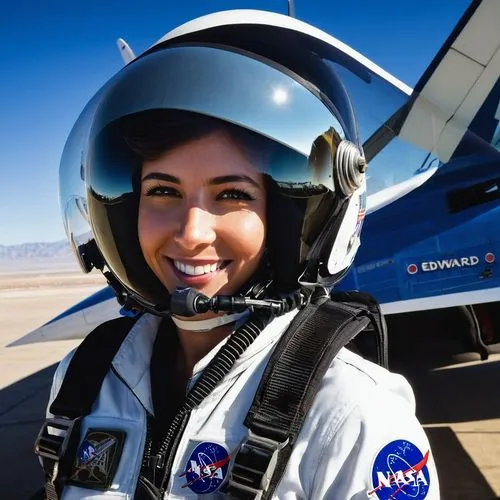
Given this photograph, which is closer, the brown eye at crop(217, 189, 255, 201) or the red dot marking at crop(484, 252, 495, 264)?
the brown eye at crop(217, 189, 255, 201)

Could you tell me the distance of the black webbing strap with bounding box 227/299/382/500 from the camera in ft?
2.86

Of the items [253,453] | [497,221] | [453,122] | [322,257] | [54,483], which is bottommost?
[54,483]

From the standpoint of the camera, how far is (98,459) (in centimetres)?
105

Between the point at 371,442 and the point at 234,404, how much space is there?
28 centimetres

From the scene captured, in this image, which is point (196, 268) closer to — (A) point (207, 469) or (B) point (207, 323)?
(B) point (207, 323)

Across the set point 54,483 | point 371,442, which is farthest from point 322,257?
point 54,483

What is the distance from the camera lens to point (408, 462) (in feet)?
2.78

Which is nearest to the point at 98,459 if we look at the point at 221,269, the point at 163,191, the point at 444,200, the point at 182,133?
the point at 221,269

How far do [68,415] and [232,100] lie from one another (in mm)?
747

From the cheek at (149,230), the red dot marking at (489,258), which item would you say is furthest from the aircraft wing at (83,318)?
the cheek at (149,230)

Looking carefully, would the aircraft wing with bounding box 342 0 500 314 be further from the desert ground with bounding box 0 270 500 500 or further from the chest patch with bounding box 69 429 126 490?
the chest patch with bounding box 69 429 126 490

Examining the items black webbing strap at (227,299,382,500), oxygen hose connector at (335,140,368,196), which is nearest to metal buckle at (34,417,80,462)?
black webbing strap at (227,299,382,500)

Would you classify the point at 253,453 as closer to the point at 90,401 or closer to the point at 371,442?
the point at 371,442

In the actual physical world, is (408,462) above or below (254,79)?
below
